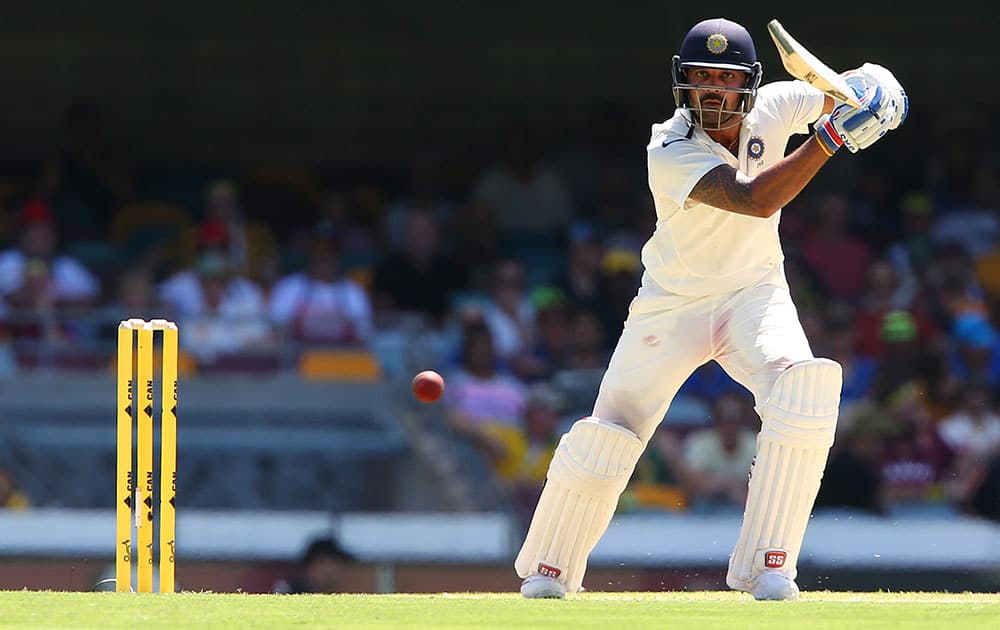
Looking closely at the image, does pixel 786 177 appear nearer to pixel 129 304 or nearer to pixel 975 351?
pixel 975 351

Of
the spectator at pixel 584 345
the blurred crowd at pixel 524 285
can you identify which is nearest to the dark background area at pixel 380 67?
the blurred crowd at pixel 524 285

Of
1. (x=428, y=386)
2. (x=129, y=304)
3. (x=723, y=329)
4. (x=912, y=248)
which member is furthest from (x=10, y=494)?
(x=912, y=248)

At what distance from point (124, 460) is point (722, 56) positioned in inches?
78.7

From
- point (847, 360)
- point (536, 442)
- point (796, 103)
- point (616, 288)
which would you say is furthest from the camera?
point (616, 288)

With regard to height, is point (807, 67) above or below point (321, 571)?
above

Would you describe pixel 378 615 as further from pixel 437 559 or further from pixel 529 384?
pixel 529 384

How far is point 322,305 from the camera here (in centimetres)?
947

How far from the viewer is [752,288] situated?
5297 mm

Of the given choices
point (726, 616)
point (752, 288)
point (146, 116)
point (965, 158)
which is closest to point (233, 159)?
point (146, 116)

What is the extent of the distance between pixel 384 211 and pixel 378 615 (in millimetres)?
6918

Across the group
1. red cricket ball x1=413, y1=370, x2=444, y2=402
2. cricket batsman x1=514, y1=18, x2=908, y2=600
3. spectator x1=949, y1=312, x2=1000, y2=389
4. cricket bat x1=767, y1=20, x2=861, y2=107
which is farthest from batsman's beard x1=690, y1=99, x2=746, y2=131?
spectator x1=949, y1=312, x2=1000, y2=389

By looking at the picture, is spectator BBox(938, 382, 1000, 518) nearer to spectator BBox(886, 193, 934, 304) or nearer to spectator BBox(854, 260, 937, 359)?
spectator BBox(854, 260, 937, 359)

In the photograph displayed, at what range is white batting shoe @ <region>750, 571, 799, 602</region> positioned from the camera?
200 inches

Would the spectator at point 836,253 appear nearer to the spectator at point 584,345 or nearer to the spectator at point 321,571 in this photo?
the spectator at point 584,345
